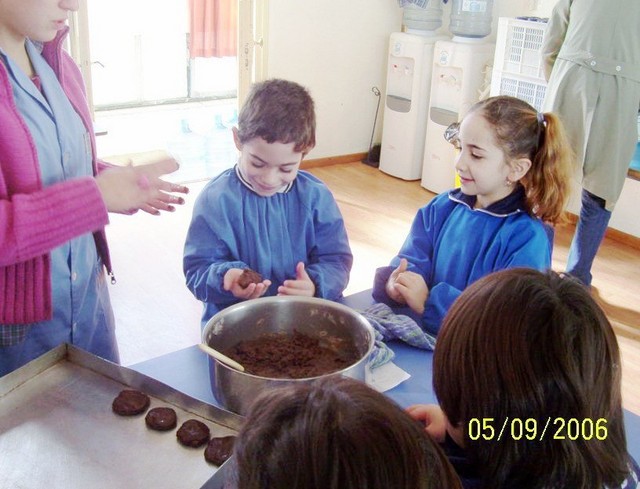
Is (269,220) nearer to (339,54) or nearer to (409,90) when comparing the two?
(409,90)

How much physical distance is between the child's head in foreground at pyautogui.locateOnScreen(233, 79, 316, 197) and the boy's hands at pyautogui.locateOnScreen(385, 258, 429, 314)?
310 mm

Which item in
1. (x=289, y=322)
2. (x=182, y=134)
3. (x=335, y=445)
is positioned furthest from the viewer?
(x=182, y=134)

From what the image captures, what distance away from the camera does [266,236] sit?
4.75 ft

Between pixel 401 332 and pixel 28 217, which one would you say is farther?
pixel 401 332

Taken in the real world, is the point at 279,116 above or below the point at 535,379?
above

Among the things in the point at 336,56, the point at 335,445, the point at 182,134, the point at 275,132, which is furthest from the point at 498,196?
the point at 182,134

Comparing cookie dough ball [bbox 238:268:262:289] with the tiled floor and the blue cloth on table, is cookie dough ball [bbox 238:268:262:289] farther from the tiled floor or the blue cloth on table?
the tiled floor

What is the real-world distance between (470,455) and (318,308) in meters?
0.42

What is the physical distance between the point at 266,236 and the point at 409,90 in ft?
10.5

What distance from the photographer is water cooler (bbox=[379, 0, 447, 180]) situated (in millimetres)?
4258

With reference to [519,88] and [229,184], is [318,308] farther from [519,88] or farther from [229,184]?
[519,88]

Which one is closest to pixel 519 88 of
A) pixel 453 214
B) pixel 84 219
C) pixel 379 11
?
pixel 379 11

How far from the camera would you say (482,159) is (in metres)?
1.49

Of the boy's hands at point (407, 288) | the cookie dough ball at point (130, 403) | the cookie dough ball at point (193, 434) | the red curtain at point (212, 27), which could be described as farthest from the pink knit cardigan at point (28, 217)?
the red curtain at point (212, 27)
